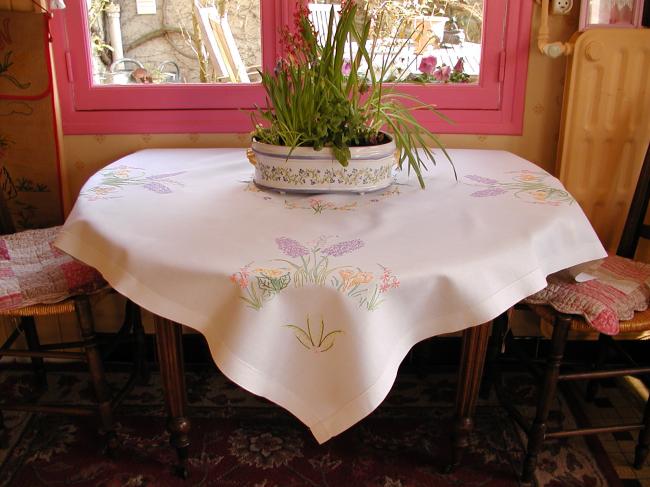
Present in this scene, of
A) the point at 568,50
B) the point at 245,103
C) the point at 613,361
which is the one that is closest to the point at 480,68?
the point at 568,50

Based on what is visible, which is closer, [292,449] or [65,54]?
[292,449]

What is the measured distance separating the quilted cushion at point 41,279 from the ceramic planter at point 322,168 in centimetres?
55

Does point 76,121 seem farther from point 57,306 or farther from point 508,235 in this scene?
point 508,235

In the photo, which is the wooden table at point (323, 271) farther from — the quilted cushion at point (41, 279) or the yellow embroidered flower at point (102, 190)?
the quilted cushion at point (41, 279)

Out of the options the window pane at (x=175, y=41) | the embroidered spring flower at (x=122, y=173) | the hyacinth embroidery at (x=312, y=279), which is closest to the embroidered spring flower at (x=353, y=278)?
the hyacinth embroidery at (x=312, y=279)

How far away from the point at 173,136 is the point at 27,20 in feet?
1.80

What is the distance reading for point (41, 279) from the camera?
1617 mm

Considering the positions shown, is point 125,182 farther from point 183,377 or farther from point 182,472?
point 182,472

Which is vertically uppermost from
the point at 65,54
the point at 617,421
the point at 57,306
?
the point at 65,54

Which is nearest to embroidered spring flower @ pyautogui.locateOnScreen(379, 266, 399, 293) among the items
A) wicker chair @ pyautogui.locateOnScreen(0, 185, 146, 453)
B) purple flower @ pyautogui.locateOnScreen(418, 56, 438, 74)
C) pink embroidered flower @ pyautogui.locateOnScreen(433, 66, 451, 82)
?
wicker chair @ pyautogui.locateOnScreen(0, 185, 146, 453)

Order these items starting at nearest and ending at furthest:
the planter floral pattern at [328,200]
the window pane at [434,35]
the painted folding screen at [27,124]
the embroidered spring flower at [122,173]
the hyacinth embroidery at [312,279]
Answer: the hyacinth embroidery at [312,279] → the planter floral pattern at [328,200] → the embroidered spring flower at [122,173] → the painted folding screen at [27,124] → the window pane at [434,35]

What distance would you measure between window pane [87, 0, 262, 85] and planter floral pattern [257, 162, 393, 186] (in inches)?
29.1

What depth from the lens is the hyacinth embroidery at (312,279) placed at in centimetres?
106

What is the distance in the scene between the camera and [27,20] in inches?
75.4
